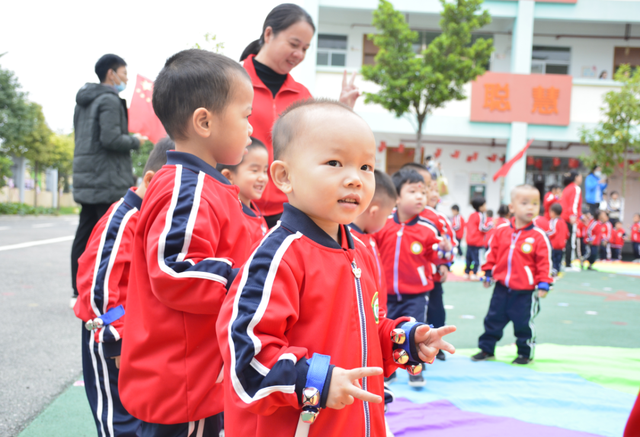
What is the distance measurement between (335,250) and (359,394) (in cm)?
37

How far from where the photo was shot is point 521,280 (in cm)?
373

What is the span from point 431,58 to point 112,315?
10.8 metres

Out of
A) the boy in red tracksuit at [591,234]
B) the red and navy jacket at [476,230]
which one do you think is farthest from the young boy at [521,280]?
the boy in red tracksuit at [591,234]

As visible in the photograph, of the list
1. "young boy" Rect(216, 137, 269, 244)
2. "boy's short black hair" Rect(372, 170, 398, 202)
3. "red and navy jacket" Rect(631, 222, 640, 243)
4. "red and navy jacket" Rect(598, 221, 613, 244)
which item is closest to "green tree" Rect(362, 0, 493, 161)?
"red and navy jacket" Rect(598, 221, 613, 244)

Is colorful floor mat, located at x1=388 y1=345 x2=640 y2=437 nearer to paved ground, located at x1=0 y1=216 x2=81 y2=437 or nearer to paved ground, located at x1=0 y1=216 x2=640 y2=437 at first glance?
paved ground, located at x1=0 y1=216 x2=640 y2=437

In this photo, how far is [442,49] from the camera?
11000 mm

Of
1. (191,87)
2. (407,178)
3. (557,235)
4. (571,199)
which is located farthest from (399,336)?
(571,199)

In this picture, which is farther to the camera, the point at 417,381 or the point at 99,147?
the point at 99,147

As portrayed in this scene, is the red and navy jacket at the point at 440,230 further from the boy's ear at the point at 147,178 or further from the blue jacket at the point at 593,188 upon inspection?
the blue jacket at the point at 593,188

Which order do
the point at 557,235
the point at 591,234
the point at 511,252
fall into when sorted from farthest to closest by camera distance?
the point at 591,234 → the point at 557,235 → the point at 511,252

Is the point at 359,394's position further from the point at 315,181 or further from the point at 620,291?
the point at 620,291

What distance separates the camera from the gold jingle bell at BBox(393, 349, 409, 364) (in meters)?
1.23

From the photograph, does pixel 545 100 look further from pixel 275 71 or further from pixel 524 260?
pixel 275 71

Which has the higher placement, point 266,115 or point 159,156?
point 266,115
